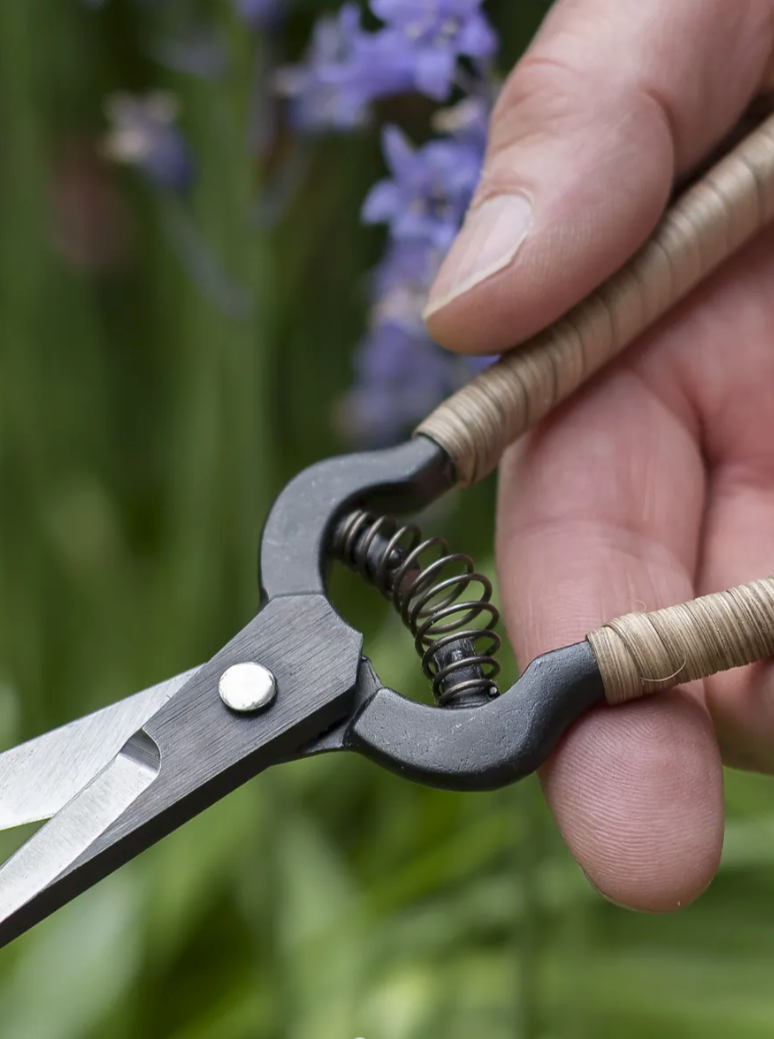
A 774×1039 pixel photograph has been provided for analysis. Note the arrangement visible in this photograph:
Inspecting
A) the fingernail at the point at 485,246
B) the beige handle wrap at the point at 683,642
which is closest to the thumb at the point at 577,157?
the fingernail at the point at 485,246

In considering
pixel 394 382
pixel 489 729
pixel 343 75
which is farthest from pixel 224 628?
pixel 489 729

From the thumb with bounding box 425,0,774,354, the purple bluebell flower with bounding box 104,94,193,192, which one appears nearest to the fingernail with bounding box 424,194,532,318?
the thumb with bounding box 425,0,774,354

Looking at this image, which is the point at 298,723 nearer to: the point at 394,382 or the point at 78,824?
the point at 78,824

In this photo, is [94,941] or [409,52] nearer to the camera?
[409,52]

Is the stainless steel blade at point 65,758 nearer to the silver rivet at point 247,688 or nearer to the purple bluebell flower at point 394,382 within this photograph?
the silver rivet at point 247,688

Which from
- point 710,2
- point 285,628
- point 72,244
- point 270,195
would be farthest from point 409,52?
point 72,244

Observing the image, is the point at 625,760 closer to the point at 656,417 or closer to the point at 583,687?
the point at 583,687
